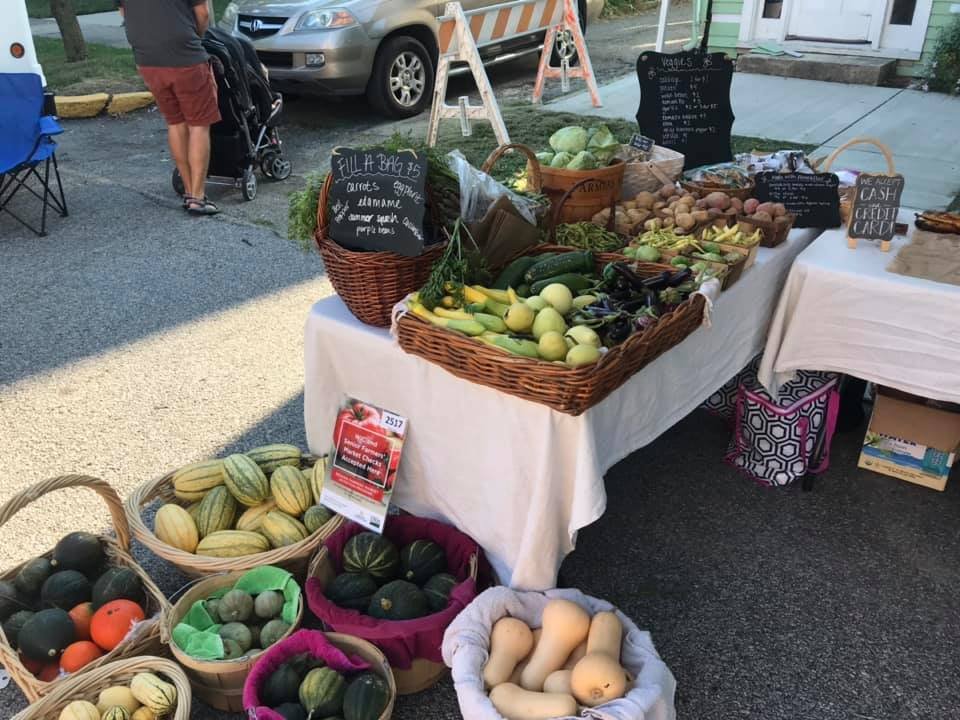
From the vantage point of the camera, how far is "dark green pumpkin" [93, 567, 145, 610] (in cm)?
239

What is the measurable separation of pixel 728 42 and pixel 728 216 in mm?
7849

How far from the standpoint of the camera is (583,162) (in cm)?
310

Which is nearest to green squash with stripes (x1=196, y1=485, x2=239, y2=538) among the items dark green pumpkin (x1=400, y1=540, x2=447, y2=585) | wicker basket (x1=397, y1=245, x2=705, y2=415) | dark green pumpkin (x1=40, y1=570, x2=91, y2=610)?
dark green pumpkin (x1=40, y1=570, x2=91, y2=610)

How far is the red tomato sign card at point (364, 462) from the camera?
246cm

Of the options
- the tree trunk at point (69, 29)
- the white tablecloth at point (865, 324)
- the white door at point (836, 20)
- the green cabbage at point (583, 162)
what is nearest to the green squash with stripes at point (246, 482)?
the green cabbage at point (583, 162)

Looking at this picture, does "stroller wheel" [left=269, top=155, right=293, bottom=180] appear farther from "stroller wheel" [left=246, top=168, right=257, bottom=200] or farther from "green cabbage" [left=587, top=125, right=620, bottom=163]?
"green cabbage" [left=587, top=125, right=620, bottom=163]

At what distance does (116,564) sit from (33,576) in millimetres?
231

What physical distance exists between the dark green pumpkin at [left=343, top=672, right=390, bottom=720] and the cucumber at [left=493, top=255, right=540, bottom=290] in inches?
46.6

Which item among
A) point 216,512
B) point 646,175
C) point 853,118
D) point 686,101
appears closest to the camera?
point 216,512

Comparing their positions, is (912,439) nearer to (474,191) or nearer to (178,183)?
(474,191)

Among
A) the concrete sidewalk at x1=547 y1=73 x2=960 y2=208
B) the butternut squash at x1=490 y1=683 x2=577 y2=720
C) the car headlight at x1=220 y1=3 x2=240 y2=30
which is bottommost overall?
the butternut squash at x1=490 y1=683 x2=577 y2=720

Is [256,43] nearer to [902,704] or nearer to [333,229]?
[333,229]

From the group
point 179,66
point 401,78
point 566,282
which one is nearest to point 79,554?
point 566,282

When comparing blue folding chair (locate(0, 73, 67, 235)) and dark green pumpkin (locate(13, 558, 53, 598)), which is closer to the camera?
dark green pumpkin (locate(13, 558, 53, 598))
